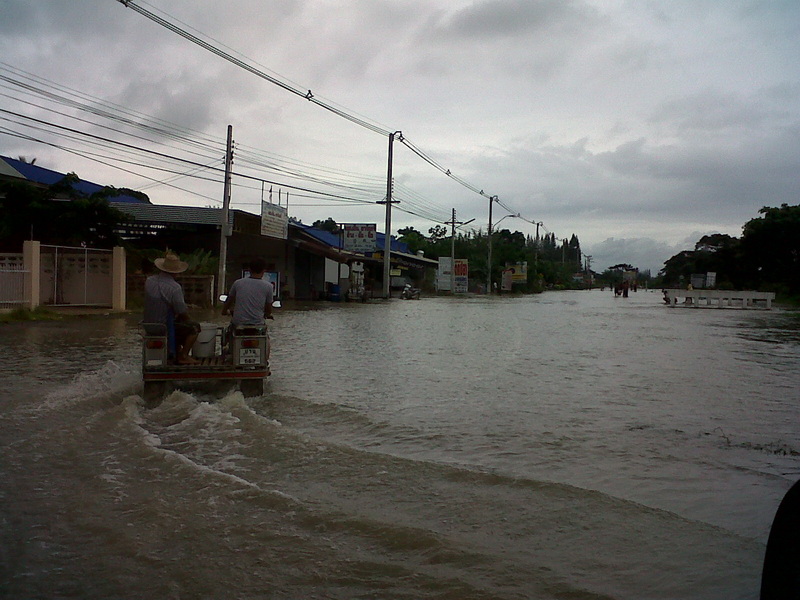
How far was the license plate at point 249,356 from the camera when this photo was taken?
8609 millimetres

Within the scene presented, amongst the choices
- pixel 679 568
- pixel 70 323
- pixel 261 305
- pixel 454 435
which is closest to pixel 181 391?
pixel 261 305

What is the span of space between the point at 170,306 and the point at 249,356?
3.72 feet

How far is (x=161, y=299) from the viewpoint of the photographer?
8633 millimetres

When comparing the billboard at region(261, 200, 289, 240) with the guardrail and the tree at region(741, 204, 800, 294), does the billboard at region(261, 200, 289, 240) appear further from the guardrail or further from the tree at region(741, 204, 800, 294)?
the tree at region(741, 204, 800, 294)

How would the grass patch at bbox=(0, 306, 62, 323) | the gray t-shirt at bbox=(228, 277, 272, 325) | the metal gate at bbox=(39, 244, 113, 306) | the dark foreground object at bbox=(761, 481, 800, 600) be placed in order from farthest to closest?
the metal gate at bbox=(39, 244, 113, 306) → the grass patch at bbox=(0, 306, 62, 323) → the gray t-shirt at bbox=(228, 277, 272, 325) → the dark foreground object at bbox=(761, 481, 800, 600)

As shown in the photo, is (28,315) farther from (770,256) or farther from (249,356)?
(770,256)

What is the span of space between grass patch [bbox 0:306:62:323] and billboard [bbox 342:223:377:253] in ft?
79.5

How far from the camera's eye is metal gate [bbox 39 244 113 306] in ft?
70.9

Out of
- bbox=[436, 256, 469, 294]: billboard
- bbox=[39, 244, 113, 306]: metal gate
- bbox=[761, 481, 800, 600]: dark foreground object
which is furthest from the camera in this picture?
bbox=[436, 256, 469, 294]: billboard

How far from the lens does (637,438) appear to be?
7270 millimetres

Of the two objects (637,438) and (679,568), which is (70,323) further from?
(679,568)

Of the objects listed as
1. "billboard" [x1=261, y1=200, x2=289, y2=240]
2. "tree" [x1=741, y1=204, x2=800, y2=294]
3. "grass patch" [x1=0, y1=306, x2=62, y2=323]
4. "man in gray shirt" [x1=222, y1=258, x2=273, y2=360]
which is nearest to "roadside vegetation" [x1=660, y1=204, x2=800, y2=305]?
"tree" [x1=741, y1=204, x2=800, y2=294]

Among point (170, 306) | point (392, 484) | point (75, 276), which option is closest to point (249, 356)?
point (170, 306)

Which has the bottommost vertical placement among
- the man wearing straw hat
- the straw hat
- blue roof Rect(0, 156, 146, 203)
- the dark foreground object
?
the dark foreground object
